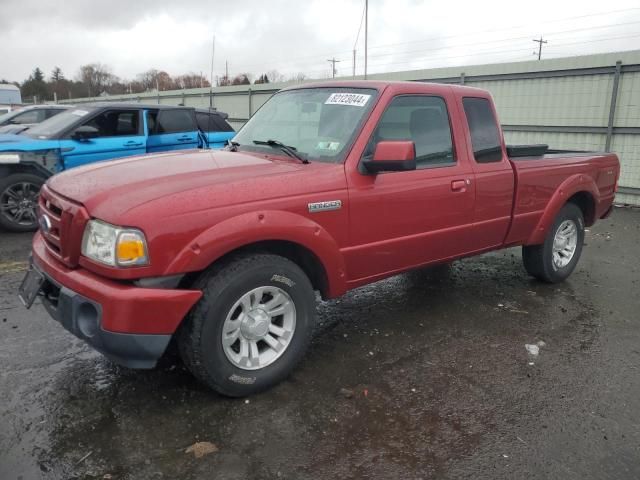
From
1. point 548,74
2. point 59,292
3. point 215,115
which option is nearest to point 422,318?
point 59,292

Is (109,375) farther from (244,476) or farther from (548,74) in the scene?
(548,74)

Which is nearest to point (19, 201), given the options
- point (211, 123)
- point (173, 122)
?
point (173, 122)

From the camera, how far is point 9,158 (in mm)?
7004

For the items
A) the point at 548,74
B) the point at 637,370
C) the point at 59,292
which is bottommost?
the point at 637,370

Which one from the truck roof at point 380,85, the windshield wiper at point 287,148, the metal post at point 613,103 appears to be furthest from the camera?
the metal post at point 613,103

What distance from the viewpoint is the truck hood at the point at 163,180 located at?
109 inches

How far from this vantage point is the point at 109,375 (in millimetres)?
3395

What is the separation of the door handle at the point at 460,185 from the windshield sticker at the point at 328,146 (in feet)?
3.52

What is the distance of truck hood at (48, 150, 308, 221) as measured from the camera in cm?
277

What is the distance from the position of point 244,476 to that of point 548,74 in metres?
10.9

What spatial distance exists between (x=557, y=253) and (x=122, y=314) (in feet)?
15.2

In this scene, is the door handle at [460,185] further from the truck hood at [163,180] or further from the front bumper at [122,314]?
the front bumper at [122,314]

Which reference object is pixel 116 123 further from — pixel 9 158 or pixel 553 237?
pixel 553 237

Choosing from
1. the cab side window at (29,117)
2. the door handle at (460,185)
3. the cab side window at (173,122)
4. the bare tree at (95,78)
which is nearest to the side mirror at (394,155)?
the door handle at (460,185)
